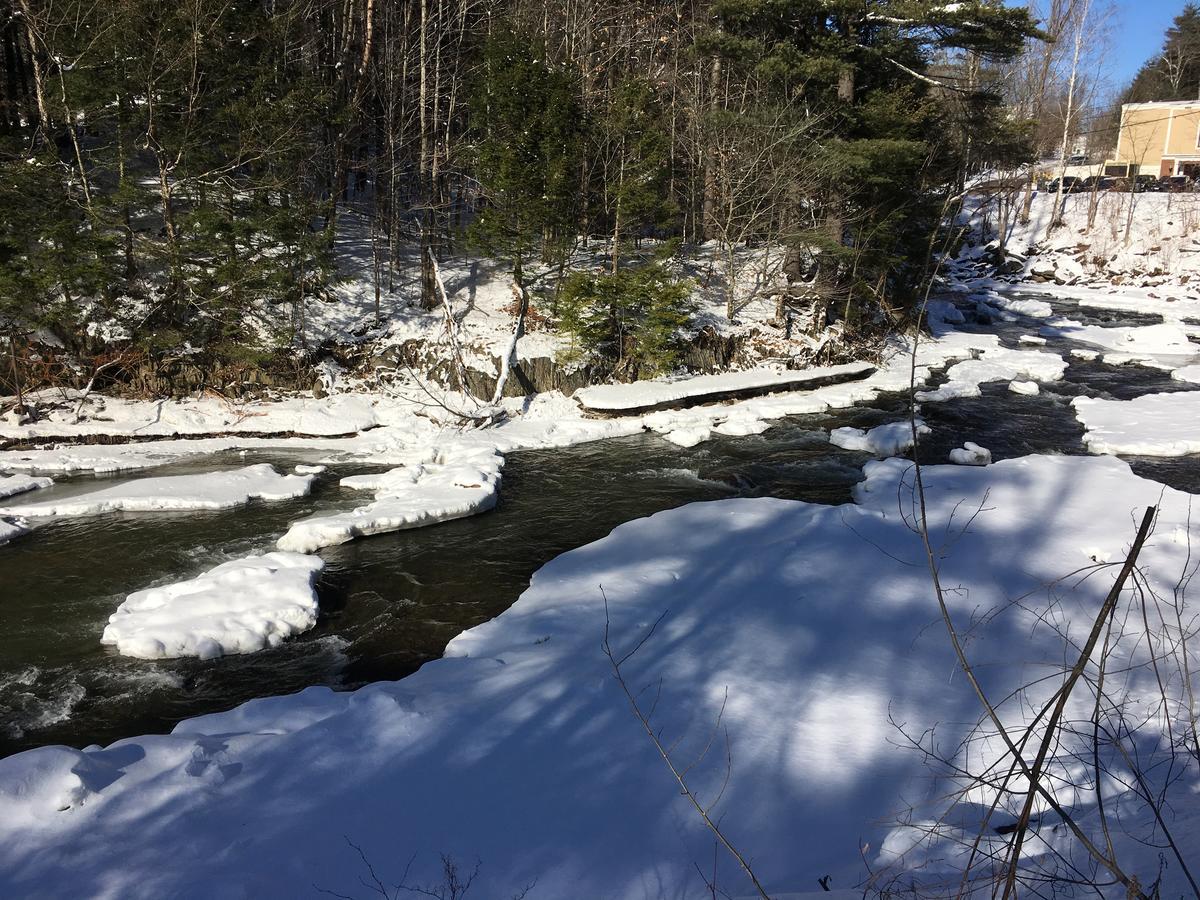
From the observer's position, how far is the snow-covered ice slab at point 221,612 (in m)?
6.68

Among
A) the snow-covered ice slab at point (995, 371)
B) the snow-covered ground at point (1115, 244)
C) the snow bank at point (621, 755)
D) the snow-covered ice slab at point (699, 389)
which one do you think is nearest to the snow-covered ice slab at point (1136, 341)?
the snow-covered ice slab at point (995, 371)

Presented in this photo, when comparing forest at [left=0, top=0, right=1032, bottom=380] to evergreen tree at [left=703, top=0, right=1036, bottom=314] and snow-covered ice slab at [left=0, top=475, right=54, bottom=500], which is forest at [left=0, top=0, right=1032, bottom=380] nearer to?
evergreen tree at [left=703, top=0, right=1036, bottom=314]

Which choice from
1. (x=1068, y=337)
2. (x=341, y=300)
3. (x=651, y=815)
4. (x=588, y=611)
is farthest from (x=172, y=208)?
(x=1068, y=337)

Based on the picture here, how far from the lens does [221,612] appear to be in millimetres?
7074

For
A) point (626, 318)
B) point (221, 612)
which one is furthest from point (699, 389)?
point (221, 612)

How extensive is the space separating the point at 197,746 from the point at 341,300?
47.2ft

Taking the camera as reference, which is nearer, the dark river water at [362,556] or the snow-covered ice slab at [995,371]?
the dark river water at [362,556]

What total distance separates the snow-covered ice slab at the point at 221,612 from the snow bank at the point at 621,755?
1.46 meters

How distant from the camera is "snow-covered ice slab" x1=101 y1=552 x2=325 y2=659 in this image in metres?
6.68

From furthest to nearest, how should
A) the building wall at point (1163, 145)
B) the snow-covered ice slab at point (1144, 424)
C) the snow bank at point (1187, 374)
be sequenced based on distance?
1. the building wall at point (1163, 145)
2. the snow bank at point (1187, 374)
3. the snow-covered ice slab at point (1144, 424)

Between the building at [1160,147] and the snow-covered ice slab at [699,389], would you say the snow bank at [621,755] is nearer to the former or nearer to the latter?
the snow-covered ice slab at [699,389]

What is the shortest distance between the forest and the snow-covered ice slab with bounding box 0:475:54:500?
369 cm

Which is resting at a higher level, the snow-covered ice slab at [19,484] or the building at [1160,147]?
the building at [1160,147]

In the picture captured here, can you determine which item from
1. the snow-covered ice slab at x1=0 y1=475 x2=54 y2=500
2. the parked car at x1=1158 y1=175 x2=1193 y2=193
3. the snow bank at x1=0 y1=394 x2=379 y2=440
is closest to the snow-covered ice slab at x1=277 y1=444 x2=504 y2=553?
the snow bank at x1=0 y1=394 x2=379 y2=440
